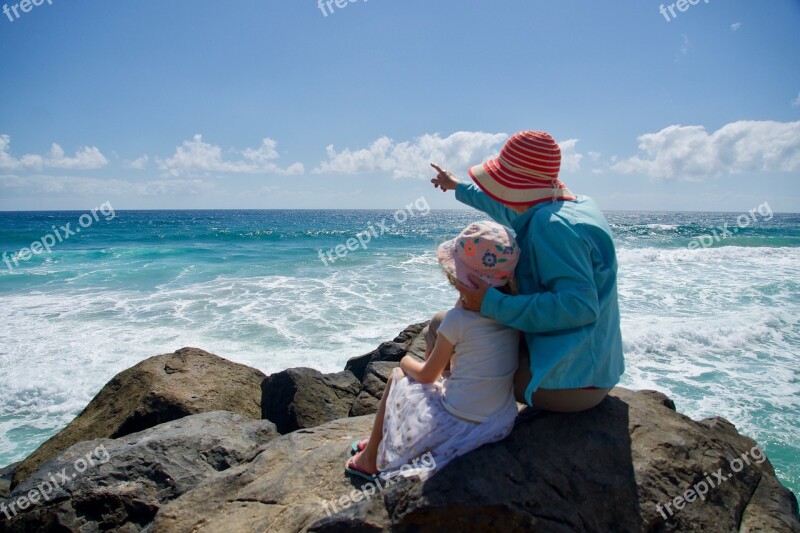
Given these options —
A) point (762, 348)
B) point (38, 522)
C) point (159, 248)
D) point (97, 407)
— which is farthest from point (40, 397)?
point (159, 248)

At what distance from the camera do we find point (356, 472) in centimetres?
275

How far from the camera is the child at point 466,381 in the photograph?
2.46m

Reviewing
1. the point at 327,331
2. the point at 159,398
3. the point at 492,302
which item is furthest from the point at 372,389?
the point at 327,331

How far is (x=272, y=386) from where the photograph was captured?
5.64m

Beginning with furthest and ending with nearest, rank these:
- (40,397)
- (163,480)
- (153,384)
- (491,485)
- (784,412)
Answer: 1. (40,397)
2. (784,412)
3. (153,384)
4. (163,480)
5. (491,485)

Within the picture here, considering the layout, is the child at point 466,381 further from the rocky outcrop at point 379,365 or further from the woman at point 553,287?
the rocky outcrop at point 379,365

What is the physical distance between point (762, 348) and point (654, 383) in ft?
10.4

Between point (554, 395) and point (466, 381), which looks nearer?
point (466, 381)

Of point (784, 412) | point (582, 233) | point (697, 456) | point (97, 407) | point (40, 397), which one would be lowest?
point (784, 412)

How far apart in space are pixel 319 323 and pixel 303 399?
239 inches

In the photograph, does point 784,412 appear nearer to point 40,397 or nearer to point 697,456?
point 697,456

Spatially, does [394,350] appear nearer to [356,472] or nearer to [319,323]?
[356,472]

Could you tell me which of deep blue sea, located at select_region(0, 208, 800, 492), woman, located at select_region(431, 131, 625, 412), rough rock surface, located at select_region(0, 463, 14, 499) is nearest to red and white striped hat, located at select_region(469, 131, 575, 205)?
woman, located at select_region(431, 131, 625, 412)

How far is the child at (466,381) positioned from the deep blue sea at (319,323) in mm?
4701
